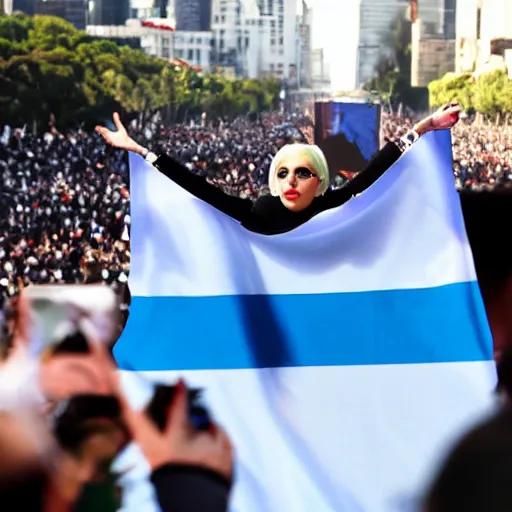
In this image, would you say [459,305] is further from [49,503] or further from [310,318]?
[49,503]

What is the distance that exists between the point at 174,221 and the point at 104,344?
0.46 metres

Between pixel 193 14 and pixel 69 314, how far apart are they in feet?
5.70

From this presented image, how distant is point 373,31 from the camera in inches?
173

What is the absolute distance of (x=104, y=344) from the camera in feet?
9.08

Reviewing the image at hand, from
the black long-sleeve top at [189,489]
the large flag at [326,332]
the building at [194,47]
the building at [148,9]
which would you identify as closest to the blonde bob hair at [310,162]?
the large flag at [326,332]

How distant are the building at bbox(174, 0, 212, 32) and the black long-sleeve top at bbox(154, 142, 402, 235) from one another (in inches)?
59.2

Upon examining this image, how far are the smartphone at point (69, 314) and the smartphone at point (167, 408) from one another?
1.30 feet

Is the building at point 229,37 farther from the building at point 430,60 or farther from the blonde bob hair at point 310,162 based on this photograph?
the blonde bob hair at point 310,162

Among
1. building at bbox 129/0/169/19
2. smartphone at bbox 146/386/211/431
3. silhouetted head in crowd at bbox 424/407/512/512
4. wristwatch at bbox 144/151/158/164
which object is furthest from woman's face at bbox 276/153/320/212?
silhouetted head in crowd at bbox 424/407/512/512

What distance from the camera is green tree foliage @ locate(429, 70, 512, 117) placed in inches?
176

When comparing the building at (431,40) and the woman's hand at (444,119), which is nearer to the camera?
the woman's hand at (444,119)

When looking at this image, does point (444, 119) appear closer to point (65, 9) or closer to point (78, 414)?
point (78, 414)

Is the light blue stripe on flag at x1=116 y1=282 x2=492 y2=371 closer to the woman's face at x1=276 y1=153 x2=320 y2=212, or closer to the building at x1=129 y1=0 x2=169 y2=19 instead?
the woman's face at x1=276 y1=153 x2=320 y2=212

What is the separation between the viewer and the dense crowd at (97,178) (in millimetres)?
4172
